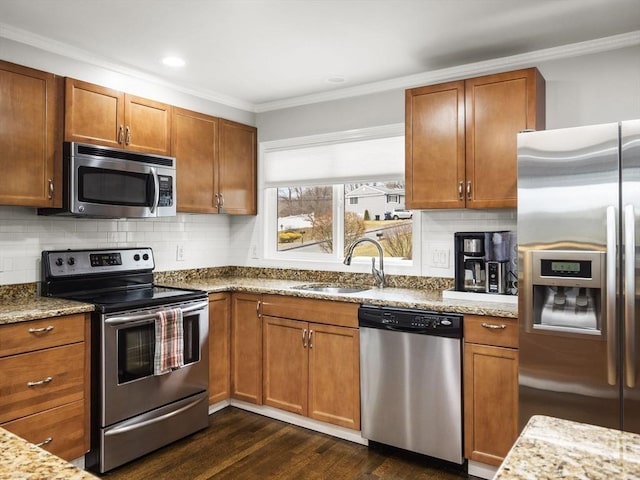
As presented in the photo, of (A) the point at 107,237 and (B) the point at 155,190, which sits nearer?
(B) the point at 155,190

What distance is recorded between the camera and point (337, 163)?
399cm

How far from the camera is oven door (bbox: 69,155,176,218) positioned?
115 inches

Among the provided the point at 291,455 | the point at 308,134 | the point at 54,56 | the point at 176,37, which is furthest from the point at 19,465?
the point at 308,134

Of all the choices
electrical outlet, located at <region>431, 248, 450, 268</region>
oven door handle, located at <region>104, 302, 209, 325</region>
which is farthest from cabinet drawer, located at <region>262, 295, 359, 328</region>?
electrical outlet, located at <region>431, 248, 450, 268</region>

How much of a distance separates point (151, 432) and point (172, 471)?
291 mm

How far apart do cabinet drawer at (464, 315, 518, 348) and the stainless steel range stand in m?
1.70

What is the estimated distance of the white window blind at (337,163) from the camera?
3.72m

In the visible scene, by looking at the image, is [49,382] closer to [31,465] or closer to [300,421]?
[300,421]

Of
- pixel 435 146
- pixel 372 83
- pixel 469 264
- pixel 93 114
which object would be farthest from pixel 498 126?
pixel 93 114

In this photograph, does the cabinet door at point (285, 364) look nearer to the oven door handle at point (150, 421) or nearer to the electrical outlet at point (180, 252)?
the oven door handle at point (150, 421)

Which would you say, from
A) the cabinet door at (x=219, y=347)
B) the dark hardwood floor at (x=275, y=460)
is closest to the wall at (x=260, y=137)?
the cabinet door at (x=219, y=347)

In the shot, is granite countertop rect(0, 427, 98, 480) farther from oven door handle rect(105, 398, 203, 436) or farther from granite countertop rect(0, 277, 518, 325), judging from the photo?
oven door handle rect(105, 398, 203, 436)

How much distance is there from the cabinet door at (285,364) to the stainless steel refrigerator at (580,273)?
4.69ft

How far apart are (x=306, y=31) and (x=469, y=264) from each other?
5.56 ft
